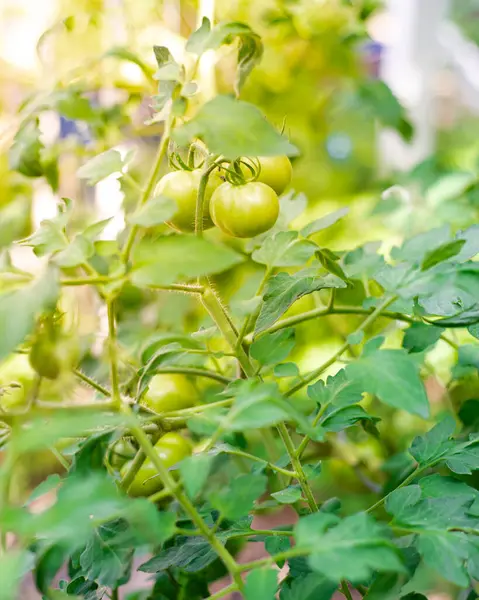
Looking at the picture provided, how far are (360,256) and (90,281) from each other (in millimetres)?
267

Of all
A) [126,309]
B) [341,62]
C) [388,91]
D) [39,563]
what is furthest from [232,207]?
[341,62]

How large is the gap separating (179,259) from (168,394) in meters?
0.31

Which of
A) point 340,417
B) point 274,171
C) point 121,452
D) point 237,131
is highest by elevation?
point 237,131

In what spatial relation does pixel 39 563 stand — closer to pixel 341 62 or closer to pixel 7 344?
pixel 7 344

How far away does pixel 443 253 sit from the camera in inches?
17.0

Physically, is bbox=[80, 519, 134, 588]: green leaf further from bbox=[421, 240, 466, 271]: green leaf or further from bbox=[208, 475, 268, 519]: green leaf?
bbox=[421, 240, 466, 271]: green leaf

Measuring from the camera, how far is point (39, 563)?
37 centimetres

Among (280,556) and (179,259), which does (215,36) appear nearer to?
(179,259)

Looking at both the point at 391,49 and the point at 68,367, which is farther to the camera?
the point at 391,49

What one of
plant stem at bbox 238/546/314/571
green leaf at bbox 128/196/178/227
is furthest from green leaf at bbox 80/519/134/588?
green leaf at bbox 128/196/178/227

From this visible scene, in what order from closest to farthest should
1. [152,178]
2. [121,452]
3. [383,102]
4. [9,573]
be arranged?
[9,573] → [152,178] → [121,452] → [383,102]

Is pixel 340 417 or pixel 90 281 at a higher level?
pixel 90 281

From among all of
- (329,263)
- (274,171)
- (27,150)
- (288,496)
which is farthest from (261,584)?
(27,150)

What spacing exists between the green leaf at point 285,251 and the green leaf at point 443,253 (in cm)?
10
